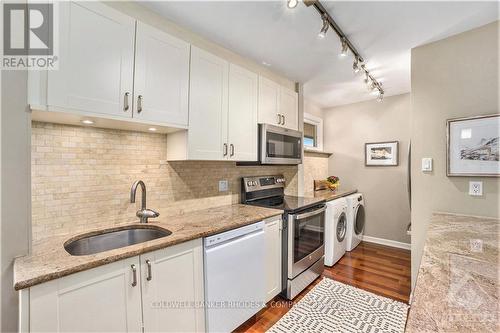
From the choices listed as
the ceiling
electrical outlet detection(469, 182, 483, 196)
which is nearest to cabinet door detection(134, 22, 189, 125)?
the ceiling

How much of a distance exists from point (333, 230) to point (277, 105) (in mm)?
1759

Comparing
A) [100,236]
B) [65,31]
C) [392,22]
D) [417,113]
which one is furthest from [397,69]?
[100,236]

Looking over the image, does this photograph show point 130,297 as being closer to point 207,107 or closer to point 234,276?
point 234,276

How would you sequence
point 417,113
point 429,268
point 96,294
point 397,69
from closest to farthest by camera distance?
1. point 429,268
2. point 96,294
3. point 417,113
4. point 397,69

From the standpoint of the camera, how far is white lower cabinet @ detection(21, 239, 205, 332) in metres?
0.99

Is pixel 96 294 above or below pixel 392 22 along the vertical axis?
below

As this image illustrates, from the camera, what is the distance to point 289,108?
9.36ft

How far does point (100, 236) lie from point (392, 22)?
2.69 m

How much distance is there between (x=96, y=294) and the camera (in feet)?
3.62

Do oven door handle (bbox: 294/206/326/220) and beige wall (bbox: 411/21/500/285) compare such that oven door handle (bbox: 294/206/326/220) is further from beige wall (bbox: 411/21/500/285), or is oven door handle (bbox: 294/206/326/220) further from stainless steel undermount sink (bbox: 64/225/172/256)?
stainless steel undermount sink (bbox: 64/225/172/256)

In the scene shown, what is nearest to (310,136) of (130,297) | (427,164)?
(427,164)

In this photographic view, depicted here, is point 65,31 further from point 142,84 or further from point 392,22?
point 392,22

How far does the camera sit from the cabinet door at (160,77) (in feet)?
4.97

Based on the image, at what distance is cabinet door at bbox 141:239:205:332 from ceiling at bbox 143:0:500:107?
1676mm
